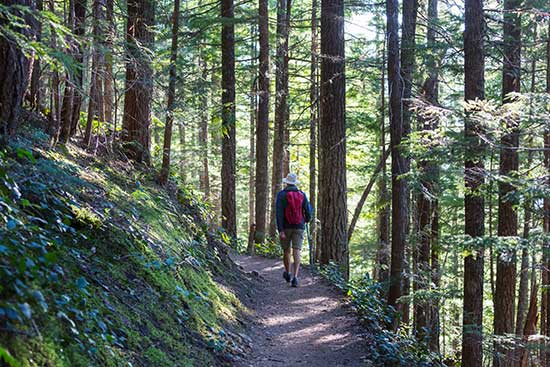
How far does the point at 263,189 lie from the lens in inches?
647

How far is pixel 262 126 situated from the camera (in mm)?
16266

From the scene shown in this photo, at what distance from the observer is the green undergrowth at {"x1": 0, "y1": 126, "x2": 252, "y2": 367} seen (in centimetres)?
288

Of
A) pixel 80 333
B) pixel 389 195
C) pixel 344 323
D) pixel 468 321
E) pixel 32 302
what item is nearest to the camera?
pixel 32 302

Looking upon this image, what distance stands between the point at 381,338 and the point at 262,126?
1023 centimetres

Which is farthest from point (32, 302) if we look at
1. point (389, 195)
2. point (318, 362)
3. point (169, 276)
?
point (389, 195)

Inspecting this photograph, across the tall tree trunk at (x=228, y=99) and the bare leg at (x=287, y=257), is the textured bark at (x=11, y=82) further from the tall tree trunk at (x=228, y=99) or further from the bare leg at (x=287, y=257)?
the tall tree trunk at (x=228, y=99)

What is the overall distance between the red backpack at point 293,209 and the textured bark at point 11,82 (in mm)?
5780

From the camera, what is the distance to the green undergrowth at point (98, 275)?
2875 mm

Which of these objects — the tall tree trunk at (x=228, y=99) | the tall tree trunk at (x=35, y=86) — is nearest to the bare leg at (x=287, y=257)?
the tall tree trunk at (x=228, y=99)

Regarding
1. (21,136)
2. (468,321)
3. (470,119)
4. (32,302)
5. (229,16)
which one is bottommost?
(468,321)

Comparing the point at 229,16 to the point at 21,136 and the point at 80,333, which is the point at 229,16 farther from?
the point at 80,333

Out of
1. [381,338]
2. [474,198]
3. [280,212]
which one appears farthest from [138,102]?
[474,198]

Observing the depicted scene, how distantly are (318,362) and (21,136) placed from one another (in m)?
4.68

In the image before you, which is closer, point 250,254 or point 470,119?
point 470,119
